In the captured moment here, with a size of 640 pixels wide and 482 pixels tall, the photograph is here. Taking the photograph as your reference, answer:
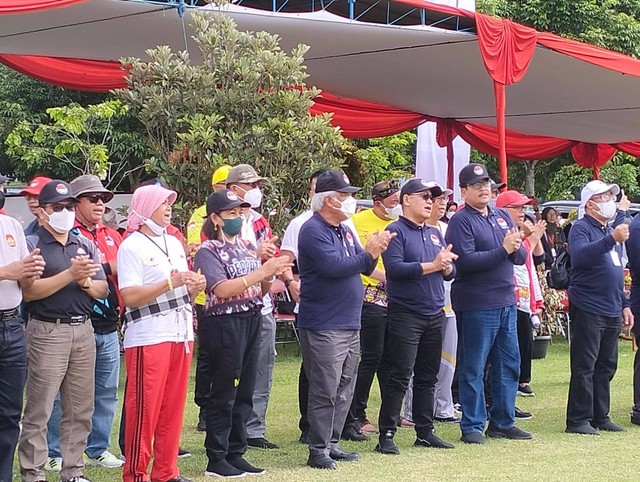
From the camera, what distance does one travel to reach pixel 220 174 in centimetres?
665

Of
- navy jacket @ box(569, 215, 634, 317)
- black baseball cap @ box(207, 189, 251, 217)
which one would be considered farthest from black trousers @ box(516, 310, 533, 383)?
black baseball cap @ box(207, 189, 251, 217)

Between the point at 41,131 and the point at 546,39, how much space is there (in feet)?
38.8

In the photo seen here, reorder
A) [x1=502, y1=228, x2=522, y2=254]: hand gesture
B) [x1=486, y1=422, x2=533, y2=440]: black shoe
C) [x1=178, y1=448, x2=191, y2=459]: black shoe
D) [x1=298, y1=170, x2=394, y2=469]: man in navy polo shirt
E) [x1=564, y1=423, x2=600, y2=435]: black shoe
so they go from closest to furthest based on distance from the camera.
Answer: [x1=298, y1=170, x2=394, y2=469]: man in navy polo shirt
[x1=178, y1=448, x2=191, y2=459]: black shoe
[x1=502, y1=228, x2=522, y2=254]: hand gesture
[x1=486, y1=422, x2=533, y2=440]: black shoe
[x1=564, y1=423, x2=600, y2=435]: black shoe

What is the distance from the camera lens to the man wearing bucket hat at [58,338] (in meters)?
5.62

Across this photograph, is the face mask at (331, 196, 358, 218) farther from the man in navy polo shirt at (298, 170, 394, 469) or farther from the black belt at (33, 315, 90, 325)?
the black belt at (33, 315, 90, 325)

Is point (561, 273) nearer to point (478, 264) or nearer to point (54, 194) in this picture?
point (478, 264)

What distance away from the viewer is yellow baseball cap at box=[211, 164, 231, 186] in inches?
261

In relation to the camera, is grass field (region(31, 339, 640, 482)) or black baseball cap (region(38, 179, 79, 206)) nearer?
black baseball cap (region(38, 179, 79, 206))

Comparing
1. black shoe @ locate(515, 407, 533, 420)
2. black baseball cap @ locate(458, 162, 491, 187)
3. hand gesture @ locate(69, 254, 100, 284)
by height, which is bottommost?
black shoe @ locate(515, 407, 533, 420)

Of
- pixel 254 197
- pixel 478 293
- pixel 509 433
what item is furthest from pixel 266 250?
pixel 509 433

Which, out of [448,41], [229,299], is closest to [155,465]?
[229,299]

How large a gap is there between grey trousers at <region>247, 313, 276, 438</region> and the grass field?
23cm

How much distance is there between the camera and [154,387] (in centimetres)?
556

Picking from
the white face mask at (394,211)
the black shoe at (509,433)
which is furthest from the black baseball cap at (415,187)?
the black shoe at (509,433)
